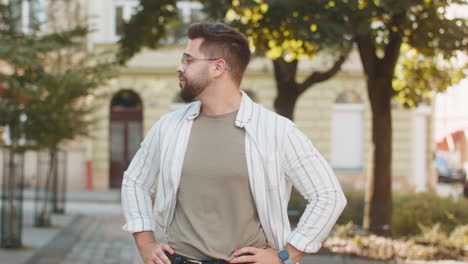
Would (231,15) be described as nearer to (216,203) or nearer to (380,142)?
(380,142)

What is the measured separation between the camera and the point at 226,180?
2824 mm

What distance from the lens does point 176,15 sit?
40.9ft

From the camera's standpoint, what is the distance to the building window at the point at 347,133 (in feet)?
90.6

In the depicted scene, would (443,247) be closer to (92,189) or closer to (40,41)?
(40,41)

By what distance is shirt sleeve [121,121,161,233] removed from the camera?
2.95 metres

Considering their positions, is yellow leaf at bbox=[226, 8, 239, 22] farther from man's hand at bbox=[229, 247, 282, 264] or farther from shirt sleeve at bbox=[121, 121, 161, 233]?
man's hand at bbox=[229, 247, 282, 264]

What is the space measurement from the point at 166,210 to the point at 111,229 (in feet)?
37.9

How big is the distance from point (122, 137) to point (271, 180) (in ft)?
81.5

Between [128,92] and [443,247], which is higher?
[128,92]

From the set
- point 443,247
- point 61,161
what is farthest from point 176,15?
point 61,161

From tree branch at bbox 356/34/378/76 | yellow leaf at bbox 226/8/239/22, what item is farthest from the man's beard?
tree branch at bbox 356/34/378/76

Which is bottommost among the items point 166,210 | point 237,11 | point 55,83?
point 166,210

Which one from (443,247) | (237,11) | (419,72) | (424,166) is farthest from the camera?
(424,166)

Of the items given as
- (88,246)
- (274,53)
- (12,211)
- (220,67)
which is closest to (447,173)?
(274,53)
